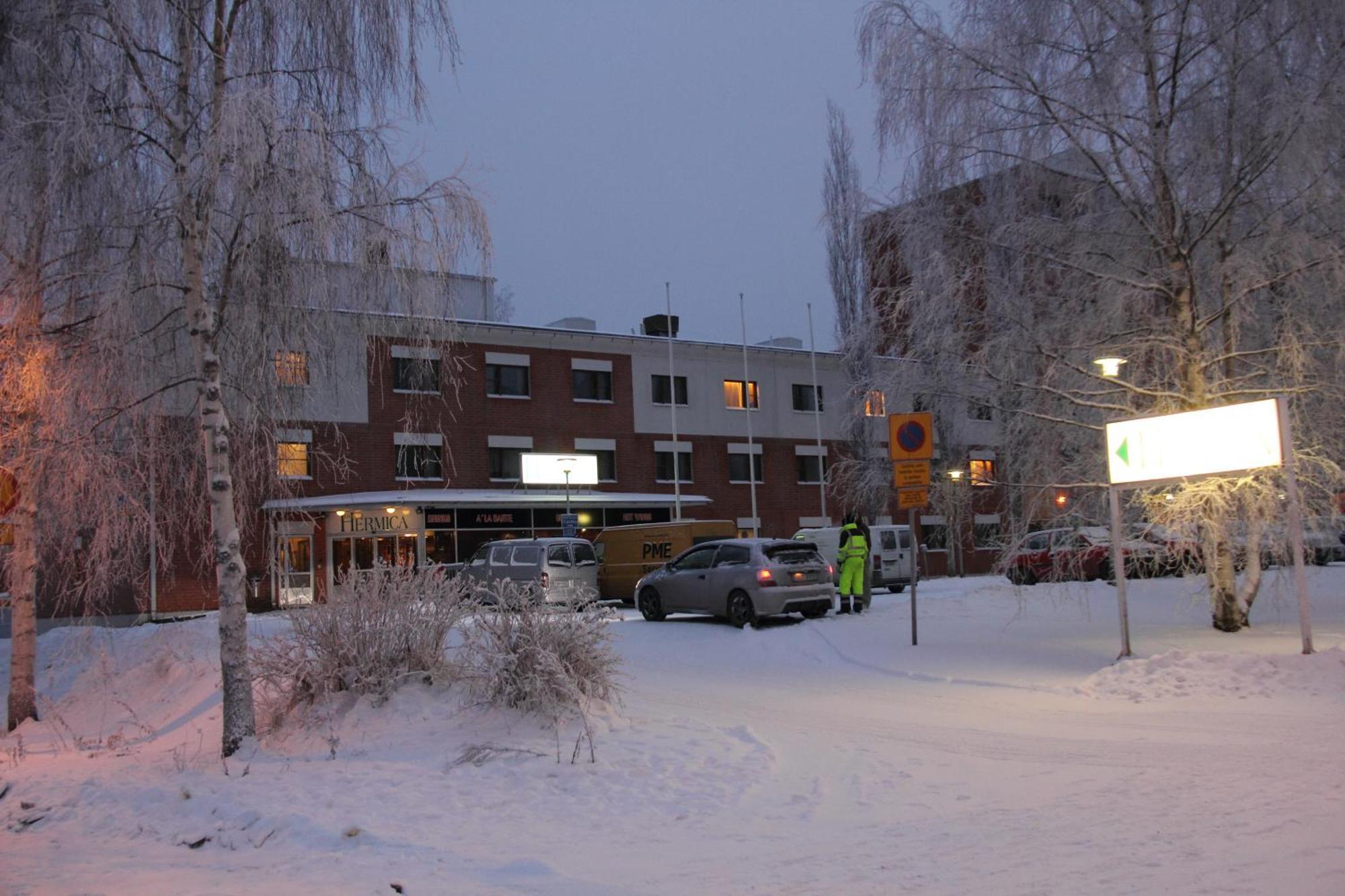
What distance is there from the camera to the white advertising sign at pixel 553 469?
38.9 meters

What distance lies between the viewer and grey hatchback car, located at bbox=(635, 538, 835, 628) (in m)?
19.3

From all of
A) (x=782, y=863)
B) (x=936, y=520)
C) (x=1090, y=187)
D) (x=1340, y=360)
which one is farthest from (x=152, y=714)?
(x=936, y=520)

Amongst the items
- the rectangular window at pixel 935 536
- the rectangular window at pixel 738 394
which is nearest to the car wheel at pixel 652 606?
the rectangular window at pixel 738 394

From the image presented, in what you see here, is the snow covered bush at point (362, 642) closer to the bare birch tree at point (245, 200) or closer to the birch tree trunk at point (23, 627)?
the bare birch tree at point (245, 200)

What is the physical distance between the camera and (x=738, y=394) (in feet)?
154

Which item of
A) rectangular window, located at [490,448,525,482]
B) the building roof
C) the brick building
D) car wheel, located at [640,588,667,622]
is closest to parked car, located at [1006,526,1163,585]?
car wheel, located at [640,588,667,622]

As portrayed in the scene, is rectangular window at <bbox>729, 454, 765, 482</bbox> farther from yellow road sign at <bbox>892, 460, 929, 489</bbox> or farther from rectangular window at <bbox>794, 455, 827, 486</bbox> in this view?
yellow road sign at <bbox>892, 460, 929, 489</bbox>

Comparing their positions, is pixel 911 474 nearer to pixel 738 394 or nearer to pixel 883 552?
pixel 883 552

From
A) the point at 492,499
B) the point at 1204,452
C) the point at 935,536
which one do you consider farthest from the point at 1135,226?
the point at 935,536

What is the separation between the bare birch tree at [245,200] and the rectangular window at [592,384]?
3201 cm

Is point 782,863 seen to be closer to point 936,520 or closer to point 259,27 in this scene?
point 259,27

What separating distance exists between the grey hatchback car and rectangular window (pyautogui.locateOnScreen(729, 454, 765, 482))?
992 inches

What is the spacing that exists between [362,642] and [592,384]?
33.1 m

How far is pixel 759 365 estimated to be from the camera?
47594 millimetres
